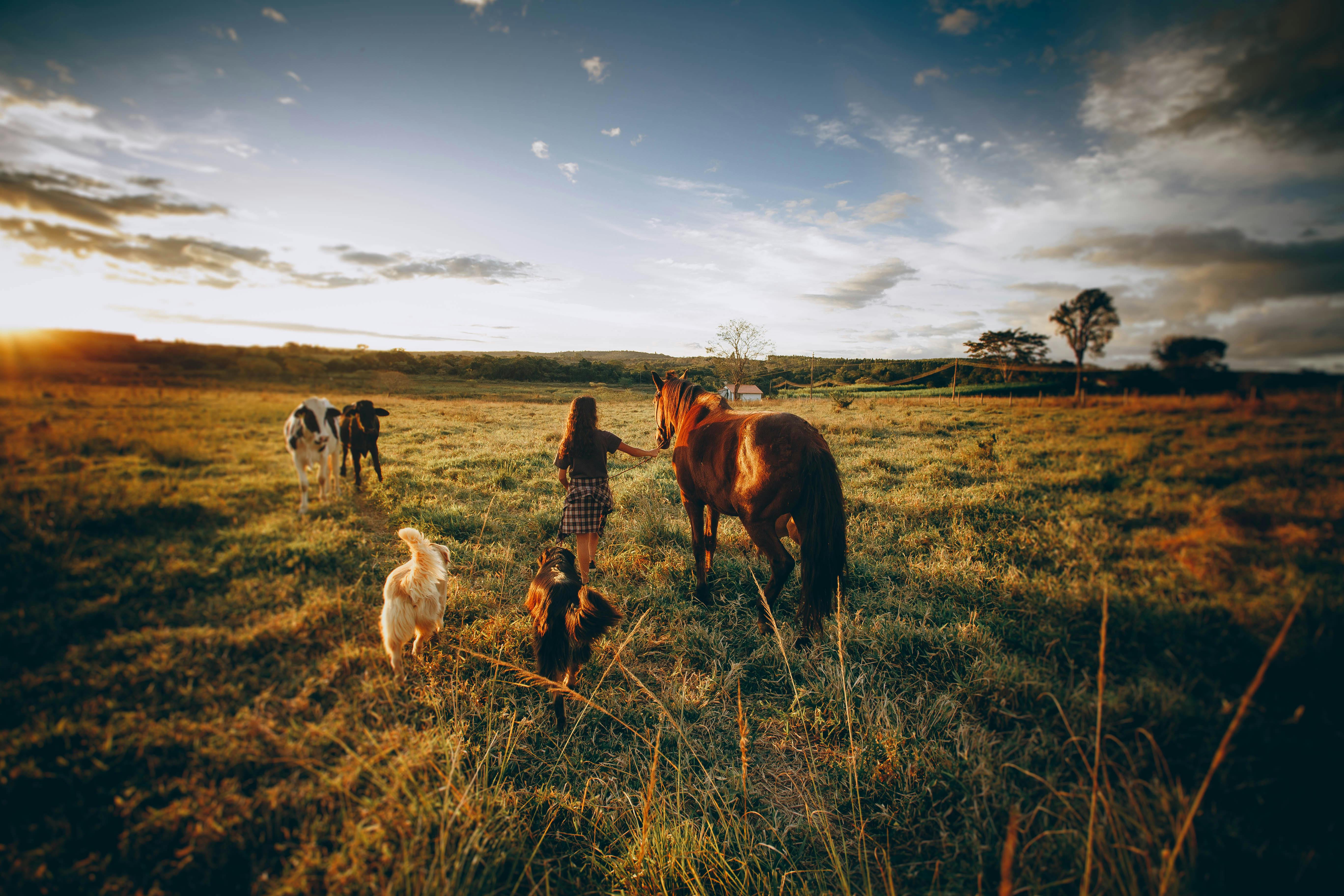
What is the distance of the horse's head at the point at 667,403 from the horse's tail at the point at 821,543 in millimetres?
2485

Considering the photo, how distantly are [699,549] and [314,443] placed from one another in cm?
391

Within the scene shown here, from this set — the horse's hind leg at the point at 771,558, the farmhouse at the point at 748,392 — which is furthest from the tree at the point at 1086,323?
the farmhouse at the point at 748,392

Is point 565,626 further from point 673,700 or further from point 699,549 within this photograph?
point 699,549

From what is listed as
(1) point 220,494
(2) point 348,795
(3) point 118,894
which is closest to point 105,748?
(3) point 118,894

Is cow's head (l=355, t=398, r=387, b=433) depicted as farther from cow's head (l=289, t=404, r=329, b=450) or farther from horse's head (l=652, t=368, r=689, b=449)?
horse's head (l=652, t=368, r=689, b=449)

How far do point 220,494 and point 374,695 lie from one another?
5.64 ft

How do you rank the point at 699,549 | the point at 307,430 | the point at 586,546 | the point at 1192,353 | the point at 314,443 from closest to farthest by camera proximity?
the point at 1192,353 < the point at 314,443 < the point at 307,430 < the point at 699,549 < the point at 586,546

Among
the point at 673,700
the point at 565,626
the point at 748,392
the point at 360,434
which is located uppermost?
the point at 748,392

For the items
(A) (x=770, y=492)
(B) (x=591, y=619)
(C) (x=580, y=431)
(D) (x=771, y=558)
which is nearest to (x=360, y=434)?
(C) (x=580, y=431)

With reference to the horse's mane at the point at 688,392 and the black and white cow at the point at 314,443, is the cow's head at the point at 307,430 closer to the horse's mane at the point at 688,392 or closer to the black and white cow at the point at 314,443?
the black and white cow at the point at 314,443

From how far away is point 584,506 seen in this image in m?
4.94

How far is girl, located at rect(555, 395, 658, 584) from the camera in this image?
4.93 metres

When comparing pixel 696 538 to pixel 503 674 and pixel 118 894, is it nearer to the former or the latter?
pixel 503 674

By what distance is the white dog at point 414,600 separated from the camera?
3.14 metres
